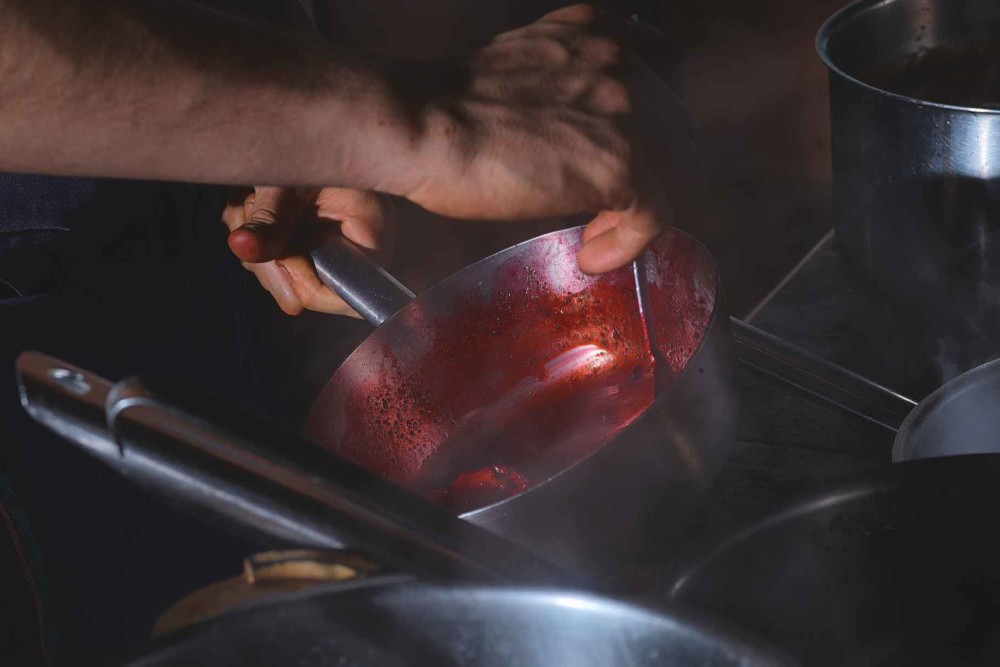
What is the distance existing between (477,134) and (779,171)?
8.01 feet

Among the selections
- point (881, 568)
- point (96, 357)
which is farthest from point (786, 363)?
point (96, 357)

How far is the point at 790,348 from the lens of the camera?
753mm

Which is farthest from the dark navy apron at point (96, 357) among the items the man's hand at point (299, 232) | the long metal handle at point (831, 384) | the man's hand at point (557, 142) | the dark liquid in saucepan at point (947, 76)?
the dark liquid in saucepan at point (947, 76)

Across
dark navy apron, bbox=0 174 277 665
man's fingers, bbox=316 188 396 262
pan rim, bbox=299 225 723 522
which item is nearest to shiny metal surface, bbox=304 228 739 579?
pan rim, bbox=299 225 723 522

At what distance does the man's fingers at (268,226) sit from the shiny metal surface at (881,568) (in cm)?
50

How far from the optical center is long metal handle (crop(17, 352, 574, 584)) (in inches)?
14.2

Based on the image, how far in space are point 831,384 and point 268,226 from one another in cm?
49

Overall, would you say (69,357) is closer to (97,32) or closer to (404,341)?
(404,341)

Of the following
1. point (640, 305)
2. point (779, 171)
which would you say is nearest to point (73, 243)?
point (640, 305)

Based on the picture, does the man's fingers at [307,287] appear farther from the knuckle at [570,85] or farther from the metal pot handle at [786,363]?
the knuckle at [570,85]

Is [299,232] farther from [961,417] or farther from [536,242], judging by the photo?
[961,417]

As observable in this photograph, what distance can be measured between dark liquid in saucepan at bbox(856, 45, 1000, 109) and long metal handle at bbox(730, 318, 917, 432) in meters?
0.40

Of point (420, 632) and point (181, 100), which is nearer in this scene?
point (420, 632)

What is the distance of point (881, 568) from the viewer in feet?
1.73
